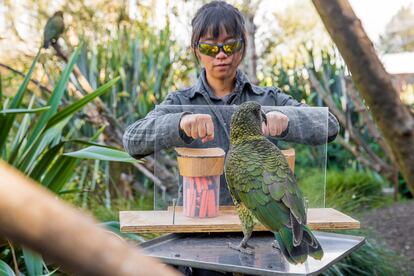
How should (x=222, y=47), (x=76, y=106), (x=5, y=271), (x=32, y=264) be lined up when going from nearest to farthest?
(x=222, y=47) < (x=5, y=271) < (x=32, y=264) < (x=76, y=106)

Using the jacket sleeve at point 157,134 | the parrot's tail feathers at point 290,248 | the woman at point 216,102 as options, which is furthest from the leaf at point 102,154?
the parrot's tail feathers at point 290,248

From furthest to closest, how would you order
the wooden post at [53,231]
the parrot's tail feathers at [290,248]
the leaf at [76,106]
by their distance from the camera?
the leaf at [76,106] → the parrot's tail feathers at [290,248] → the wooden post at [53,231]

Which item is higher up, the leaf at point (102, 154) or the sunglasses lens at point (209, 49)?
A: the sunglasses lens at point (209, 49)

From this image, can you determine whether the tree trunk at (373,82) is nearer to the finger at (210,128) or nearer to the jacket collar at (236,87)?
the finger at (210,128)

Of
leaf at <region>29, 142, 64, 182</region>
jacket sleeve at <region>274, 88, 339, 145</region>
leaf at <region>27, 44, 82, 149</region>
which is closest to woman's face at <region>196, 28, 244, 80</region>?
jacket sleeve at <region>274, 88, 339, 145</region>

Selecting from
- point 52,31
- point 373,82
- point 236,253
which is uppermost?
point 373,82

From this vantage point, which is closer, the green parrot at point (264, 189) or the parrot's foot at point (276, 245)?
the green parrot at point (264, 189)

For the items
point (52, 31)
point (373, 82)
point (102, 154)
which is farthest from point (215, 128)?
point (52, 31)

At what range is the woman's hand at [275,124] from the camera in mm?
1823

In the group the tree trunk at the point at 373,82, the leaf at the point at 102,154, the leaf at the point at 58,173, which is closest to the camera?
the tree trunk at the point at 373,82

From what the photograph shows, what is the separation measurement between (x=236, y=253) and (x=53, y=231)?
4.64 feet

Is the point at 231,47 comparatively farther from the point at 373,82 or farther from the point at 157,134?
the point at 373,82

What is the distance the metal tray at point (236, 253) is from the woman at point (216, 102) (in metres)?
0.17

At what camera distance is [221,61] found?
228 centimetres
